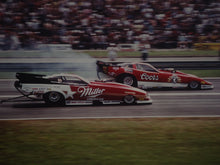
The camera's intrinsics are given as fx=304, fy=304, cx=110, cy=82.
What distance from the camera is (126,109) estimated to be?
9750 millimetres

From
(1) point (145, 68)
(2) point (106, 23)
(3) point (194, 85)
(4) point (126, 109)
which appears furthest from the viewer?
(2) point (106, 23)

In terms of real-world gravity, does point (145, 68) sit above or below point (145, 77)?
above

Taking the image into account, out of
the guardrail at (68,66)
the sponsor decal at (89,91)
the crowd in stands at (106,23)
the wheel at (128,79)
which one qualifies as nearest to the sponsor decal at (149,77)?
the wheel at (128,79)

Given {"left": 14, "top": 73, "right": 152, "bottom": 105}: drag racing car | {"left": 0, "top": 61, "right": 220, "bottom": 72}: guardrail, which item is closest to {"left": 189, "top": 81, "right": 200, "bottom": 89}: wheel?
{"left": 14, "top": 73, "right": 152, "bottom": 105}: drag racing car

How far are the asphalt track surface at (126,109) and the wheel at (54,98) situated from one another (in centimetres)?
19

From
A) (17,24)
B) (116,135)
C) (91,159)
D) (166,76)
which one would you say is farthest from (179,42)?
(91,159)

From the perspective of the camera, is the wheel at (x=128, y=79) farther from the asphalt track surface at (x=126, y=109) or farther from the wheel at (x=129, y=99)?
the wheel at (x=129, y=99)

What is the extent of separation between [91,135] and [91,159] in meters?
1.49

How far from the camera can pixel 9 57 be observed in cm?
1898

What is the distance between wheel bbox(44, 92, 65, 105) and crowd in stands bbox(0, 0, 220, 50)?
1072cm

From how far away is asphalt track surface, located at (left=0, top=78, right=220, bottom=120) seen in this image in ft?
29.8

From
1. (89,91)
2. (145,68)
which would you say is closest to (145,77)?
(145,68)

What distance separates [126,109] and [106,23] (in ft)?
41.6

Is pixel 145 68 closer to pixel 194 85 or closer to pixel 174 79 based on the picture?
pixel 174 79
